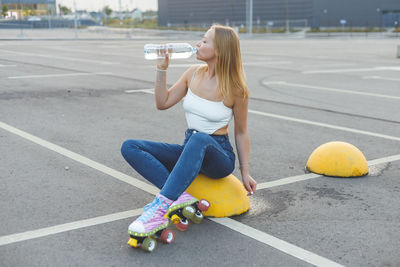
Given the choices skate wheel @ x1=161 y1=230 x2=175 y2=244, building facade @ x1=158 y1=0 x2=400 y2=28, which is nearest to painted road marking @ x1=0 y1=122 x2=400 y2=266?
skate wheel @ x1=161 y1=230 x2=175 y2=244

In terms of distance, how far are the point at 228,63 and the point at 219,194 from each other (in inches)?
37.8

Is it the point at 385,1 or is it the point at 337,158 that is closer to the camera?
the point at 337,158

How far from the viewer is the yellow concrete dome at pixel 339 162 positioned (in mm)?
4801

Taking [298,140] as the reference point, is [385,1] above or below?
above

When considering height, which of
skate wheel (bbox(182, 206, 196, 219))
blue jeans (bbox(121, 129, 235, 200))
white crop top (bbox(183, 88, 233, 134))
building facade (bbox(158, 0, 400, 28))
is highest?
building facade (bbox(158, 0, 400, 28))

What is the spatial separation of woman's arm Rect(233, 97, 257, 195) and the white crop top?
0.26ft

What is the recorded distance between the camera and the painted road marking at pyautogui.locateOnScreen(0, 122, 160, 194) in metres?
4.46

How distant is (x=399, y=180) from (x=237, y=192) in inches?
74.6

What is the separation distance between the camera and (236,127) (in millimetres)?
3748

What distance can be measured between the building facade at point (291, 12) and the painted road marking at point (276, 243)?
231ft

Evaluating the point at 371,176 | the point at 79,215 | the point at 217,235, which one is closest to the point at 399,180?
the point at 371,176

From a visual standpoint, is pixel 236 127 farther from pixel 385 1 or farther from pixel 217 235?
pixel 385 1

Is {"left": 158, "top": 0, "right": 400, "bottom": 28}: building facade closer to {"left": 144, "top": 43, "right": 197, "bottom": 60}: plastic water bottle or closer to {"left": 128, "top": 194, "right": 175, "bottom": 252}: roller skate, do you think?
{"left": 144, "top": 43, "right": 197, "bottom": 60}: plastic water bottle

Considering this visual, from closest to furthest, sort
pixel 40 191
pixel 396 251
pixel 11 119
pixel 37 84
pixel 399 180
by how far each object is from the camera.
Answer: pixel 396 251 < pixel 40 191 < pixel 399 180 < pixel 11 119 < pixel 37 84
